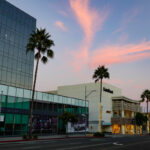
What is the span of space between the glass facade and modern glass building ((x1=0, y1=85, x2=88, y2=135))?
1738 centimetres

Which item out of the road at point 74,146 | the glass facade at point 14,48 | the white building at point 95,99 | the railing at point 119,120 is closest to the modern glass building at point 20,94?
the glass facade at point 14,48

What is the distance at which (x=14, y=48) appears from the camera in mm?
65188

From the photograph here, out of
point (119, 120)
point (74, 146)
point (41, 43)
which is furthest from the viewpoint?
point (119, 120)

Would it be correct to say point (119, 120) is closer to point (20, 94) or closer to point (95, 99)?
point (95, 99)

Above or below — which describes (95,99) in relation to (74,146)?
above

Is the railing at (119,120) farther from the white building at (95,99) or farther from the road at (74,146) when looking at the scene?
the road at (74,146)

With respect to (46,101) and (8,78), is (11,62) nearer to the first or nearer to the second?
(8,78)

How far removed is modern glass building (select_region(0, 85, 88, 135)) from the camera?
3916 cm

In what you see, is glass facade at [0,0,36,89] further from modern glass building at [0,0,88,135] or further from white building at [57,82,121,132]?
white building at [57,82,121,132]

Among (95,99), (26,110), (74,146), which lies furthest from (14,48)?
(74,146)

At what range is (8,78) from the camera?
61969mm

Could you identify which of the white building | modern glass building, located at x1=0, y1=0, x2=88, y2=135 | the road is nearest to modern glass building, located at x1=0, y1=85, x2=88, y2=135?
modern glass building, located at x1=0, y1=0, x2=88, y2=135

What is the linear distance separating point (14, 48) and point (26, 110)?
27.6 metres

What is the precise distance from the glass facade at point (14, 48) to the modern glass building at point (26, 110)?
17383 millimetres
